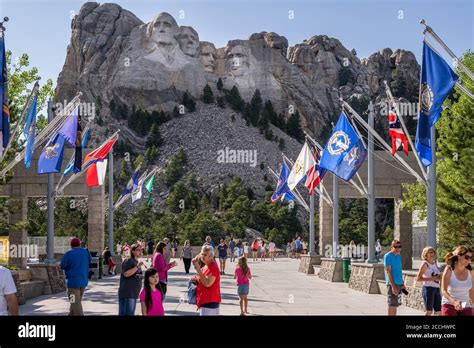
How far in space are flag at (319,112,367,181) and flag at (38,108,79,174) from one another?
7259mm

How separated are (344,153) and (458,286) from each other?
11.2m

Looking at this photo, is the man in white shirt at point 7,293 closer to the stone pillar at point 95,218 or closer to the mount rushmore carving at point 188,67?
the stone pillar at point 95,218

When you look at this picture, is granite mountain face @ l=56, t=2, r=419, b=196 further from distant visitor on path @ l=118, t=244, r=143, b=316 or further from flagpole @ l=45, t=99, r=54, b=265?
distant visitor on path @ l=118, t=244, r=143, b=316

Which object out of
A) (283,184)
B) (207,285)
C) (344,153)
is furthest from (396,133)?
(283,184)

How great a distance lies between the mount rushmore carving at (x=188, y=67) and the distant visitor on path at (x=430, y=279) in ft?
449

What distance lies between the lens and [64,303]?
64.1 ft

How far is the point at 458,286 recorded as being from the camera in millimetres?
10969

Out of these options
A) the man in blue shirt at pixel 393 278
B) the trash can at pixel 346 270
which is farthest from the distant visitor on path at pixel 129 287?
the trash can at pixel 346 270

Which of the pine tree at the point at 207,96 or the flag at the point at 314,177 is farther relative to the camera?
the pine tree at the point at 207,96

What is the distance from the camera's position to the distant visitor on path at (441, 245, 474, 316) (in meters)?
10.9

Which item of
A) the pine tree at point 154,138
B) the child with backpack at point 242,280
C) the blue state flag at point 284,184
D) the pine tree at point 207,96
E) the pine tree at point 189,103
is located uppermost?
the pine tree at point 207,96

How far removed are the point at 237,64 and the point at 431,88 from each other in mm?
158333

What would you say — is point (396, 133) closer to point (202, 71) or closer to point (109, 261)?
point (109, 261)

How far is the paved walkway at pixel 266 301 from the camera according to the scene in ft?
58.0
